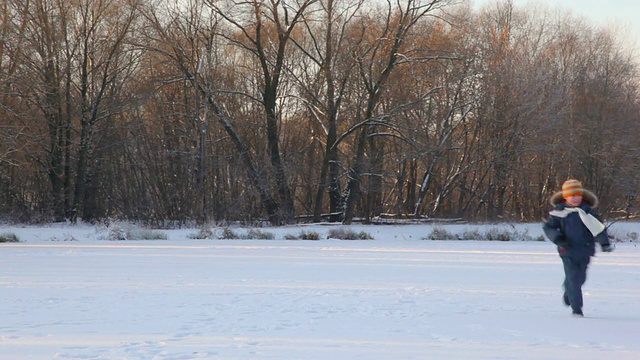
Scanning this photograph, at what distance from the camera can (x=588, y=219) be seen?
26.2ft

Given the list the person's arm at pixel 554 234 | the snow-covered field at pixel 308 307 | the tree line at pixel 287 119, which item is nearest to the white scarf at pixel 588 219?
the person's arm at pixel 554 234

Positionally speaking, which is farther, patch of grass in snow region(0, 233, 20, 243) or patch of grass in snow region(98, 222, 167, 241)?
patch of grass in snow region(98, 222, 167, 241)

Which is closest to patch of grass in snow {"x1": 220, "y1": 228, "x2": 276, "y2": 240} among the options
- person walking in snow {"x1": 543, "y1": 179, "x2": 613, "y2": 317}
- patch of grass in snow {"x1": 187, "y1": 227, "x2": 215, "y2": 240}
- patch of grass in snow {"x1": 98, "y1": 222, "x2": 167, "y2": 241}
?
patch of grass in snow {"x1": 187, "y1": 227, "x2": 215, "y2": 240}

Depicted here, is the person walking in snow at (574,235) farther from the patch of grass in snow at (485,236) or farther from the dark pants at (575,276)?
the patch of grass in snow at (485,236)

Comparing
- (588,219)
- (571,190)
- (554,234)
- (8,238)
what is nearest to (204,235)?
(8,238)

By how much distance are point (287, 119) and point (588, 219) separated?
3256cm

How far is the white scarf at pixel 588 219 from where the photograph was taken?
7.91 meters

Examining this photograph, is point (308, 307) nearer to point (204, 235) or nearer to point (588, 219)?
point (588, 219)

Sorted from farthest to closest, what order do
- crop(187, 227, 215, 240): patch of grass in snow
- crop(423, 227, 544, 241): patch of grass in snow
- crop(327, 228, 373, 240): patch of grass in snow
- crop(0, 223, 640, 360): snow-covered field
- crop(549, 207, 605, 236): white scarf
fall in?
crop(423, 227, 544, 241): patch of grass in snow → crop(327, 228, 373, 240): patch of grass in snow → crop(187, 227, 215, 240): patch of grass in snow → crop(549, 207, 605, 236): white scarf → crop(0, 223, 640, 360): snow-covered field

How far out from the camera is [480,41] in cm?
3959

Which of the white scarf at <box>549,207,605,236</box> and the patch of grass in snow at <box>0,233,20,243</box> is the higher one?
the white scarf at <box>549,207,605,236</box>

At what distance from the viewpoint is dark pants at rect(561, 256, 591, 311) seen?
8.08 meters

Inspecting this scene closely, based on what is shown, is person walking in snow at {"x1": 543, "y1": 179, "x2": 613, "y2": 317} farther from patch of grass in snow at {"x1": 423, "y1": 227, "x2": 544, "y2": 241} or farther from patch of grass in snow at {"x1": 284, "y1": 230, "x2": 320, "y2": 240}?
patch of grass in snow at {"x1": 423, "y1": 227, "x2": 544, "y2": 241}

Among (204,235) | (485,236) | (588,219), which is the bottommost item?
(485,236)
